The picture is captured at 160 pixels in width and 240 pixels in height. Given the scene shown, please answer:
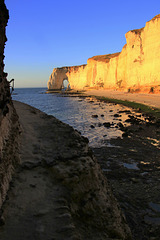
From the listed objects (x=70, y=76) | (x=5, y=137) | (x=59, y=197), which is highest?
(x=70, y=76)

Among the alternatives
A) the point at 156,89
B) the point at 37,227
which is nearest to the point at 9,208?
the point at 37,227

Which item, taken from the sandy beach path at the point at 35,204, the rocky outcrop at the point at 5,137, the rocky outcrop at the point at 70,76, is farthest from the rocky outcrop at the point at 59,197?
the rocky outcrop at the point at 70,76

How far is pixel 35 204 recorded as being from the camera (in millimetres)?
2326

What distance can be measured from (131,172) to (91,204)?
145 inches

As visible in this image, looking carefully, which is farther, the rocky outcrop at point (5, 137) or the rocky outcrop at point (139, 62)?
the rocky outcrop at point (139, 62)

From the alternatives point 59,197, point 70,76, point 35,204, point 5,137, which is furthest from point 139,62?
point 70,76

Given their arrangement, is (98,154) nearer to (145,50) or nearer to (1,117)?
(1,117)

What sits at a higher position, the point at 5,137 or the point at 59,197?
the point at 5,137

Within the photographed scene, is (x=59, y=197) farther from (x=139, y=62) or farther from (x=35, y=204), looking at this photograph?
(x=139, y=62)

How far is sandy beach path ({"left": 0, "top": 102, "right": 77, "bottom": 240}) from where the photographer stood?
2010mm

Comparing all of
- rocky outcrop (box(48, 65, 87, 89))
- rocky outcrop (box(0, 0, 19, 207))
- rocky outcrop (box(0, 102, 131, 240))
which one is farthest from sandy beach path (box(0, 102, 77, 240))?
rocky outcrop (box(48, 65, 87, 89))

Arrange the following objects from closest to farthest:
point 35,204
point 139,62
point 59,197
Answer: point 35,204
point 59,197
point 139,62

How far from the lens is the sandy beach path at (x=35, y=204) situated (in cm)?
201

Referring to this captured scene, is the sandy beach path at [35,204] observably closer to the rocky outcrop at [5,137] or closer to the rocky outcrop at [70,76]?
the rocky outcrop at [5,137]
